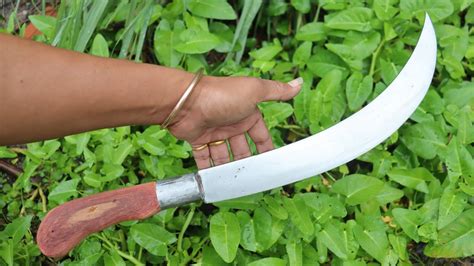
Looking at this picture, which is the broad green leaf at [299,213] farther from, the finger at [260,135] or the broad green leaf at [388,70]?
the broad green leaf at [388,70]

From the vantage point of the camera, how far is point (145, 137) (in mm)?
1584

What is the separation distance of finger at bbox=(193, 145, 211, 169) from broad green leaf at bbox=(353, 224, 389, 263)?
0.43 m

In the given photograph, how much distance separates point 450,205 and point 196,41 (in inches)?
34.6

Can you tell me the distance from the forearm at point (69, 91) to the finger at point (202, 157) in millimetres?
219

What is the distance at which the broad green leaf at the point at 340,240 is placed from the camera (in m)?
1.42

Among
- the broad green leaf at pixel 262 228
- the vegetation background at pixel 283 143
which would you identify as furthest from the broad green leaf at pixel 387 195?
the broad green leaf at pixel 262 228

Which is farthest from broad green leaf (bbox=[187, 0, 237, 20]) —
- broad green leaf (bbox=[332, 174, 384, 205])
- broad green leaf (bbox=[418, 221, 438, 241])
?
broad green leaf (bbox=[418, 221, 438, 241])

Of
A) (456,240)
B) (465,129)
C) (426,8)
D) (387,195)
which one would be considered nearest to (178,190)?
(387,195)

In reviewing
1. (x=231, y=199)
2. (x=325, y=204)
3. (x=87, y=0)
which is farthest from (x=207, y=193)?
(x=87, y=0)

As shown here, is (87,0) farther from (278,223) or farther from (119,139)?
(278,223)

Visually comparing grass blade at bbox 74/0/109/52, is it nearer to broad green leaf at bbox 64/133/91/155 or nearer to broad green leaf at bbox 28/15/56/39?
broad green leaf at bbox 28/15/56/39

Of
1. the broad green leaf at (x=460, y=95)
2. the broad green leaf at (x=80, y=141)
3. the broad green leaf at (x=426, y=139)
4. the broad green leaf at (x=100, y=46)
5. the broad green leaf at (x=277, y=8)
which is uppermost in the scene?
the broad green leaf at (x=277, y=8)

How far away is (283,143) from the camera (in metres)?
1.68

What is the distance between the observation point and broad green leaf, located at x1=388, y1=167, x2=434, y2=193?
156cm
